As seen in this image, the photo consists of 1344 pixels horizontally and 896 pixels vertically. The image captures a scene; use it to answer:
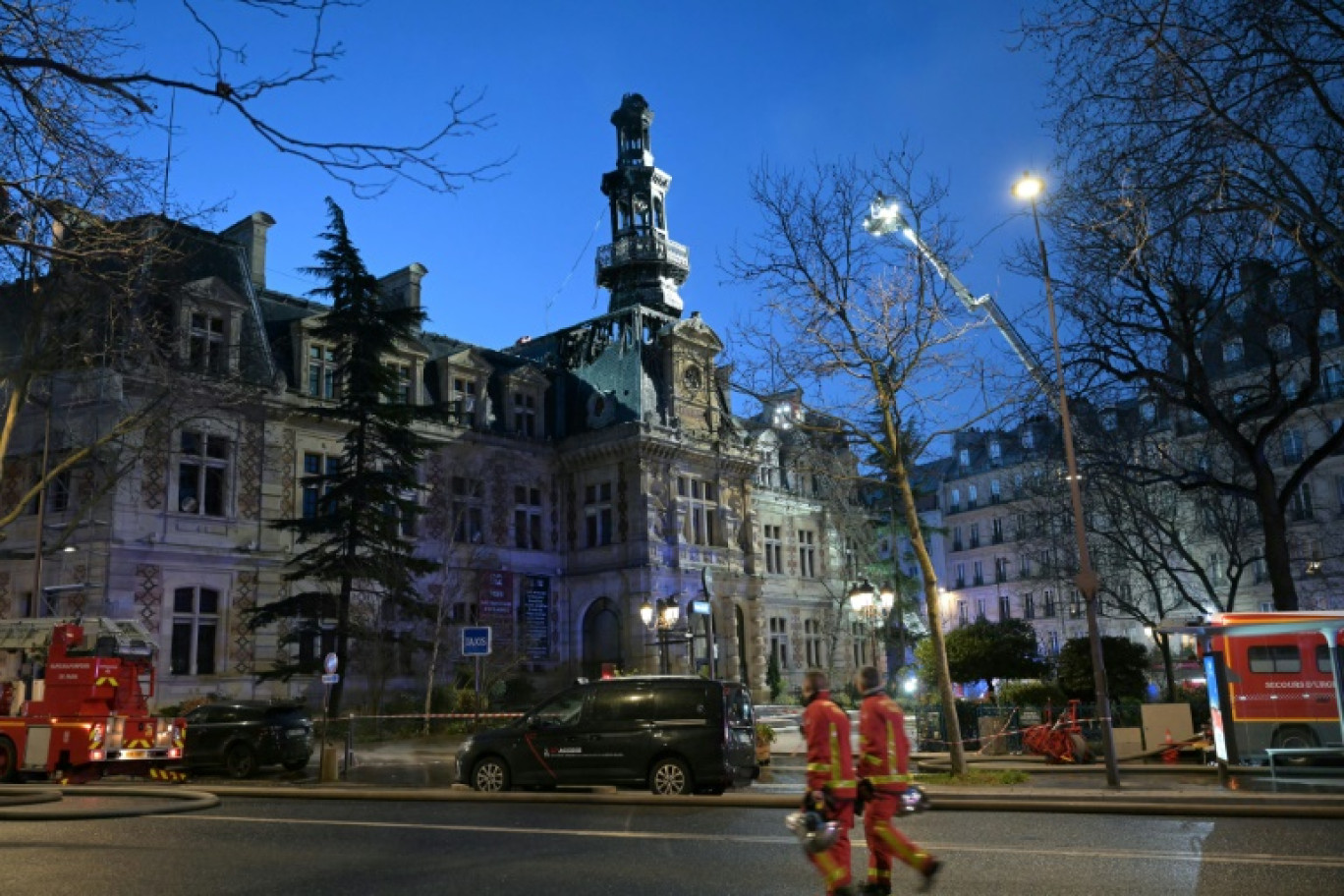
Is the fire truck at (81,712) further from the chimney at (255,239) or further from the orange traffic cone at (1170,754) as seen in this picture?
the orange traffic cone at (1170,754)

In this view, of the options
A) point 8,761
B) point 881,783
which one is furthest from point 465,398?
point 881,783

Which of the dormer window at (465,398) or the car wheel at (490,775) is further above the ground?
the dormer window at (465,398)

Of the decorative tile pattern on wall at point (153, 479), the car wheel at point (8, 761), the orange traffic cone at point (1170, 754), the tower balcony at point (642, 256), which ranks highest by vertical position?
the tower balcony at point (642, 256)

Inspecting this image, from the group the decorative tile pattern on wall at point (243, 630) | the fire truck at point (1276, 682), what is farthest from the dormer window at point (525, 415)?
the fire truck at point (1276, 682)

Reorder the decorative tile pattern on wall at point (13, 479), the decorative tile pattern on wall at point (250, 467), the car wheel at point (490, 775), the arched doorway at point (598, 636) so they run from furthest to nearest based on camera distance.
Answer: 1. the arched doorway at point (598, 636)
2. the decorative tile pattern on wall at point (250, 467)
3. the decorative tile pattern on wall at point (13, 479)
4. the car wheel at point (490, 775)

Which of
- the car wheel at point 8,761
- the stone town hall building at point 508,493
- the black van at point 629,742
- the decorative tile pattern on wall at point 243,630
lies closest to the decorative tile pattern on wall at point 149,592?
the stone town hall building at point 508,493

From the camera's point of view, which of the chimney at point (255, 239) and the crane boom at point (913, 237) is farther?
the chimney at point (255, 239)

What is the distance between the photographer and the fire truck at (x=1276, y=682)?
1884cm

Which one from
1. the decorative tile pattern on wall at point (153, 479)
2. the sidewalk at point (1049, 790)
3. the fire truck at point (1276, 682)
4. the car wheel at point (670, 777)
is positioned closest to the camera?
the sidewalk at point (1049, 790)

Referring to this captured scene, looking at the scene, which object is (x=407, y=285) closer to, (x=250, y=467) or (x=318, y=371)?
(x=318, y=371)

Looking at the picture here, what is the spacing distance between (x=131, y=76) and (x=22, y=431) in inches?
1146

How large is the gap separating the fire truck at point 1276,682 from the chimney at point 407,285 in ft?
101

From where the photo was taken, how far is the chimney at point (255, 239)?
36.6 meters

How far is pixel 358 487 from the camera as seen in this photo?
29797 mm
